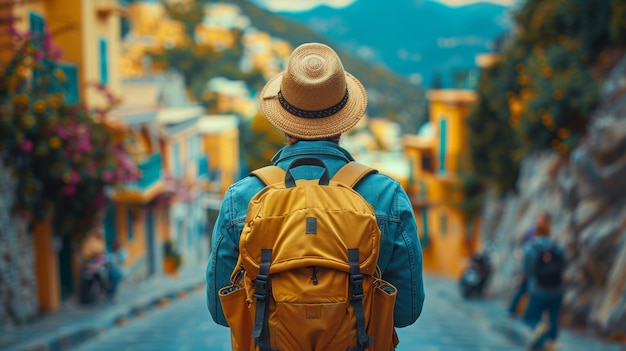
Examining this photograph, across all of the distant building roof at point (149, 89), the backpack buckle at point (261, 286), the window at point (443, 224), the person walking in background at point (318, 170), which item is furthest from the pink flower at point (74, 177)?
the window at point (443, 224)

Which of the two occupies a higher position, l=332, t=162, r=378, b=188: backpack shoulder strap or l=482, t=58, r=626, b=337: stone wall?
l=332, t=162, r=378, b=188: backpack shoulder strap

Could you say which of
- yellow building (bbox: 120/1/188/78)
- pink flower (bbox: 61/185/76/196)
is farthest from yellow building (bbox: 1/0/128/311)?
yellow building (bbox: 120/1/188/78)

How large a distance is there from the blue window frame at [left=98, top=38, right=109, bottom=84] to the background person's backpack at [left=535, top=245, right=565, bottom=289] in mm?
14395

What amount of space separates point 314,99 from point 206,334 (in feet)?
29.7

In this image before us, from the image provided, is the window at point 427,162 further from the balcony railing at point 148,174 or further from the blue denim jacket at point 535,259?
the blue denim jacket at point 535,259

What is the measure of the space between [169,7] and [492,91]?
5917cm

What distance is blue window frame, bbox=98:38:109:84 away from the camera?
2159 centimetres

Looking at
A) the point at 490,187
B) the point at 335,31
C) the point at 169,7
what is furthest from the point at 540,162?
the point at 169,7

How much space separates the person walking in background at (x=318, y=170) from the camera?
3.25 m

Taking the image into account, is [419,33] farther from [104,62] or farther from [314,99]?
[314,99]

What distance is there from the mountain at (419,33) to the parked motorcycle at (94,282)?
15073 mm

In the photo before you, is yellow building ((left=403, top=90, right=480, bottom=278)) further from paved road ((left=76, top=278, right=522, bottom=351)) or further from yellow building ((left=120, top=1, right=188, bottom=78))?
yellow building ((left=120, top=1, right=188, bottom=78))

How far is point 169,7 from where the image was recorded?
80.2 meters

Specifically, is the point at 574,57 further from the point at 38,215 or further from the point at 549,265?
A: the point at 38,215
